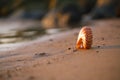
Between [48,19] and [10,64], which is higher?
[48,19]

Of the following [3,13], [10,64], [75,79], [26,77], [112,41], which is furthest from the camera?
[3,13]

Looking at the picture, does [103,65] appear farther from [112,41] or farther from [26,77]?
[112,41]

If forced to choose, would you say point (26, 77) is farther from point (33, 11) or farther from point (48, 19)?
point (33, 11)

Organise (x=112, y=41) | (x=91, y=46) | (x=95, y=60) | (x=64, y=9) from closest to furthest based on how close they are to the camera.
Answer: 1. (x=95, y=60)
2. (x=91, y=46)
3. (x=112, y=41)
4. (x=64, y=9)

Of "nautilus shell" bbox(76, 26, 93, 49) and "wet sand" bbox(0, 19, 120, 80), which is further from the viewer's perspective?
"nautilus shell" bbox(76, 26, 93, 49)

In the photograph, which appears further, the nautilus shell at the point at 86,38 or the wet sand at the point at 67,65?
the nautilus shell at the point at 86,38

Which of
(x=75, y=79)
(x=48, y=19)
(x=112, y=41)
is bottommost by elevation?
(x=75, y=79)

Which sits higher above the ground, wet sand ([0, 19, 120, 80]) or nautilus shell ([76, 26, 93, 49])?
nautilus shell ([76, 26, 93, 49])

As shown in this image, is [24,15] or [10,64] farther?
[24,15]

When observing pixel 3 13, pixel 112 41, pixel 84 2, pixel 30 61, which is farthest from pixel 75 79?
pixel 3 13

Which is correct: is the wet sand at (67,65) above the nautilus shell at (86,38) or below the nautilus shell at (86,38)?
below

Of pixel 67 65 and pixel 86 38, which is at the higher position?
pixel 86 38
